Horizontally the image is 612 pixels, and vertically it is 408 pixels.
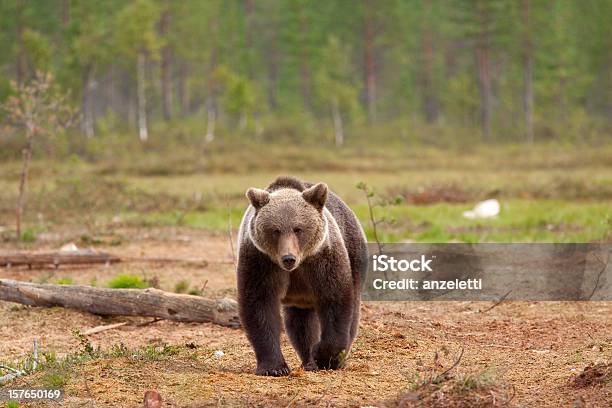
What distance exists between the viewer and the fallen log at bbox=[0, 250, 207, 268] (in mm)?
13312

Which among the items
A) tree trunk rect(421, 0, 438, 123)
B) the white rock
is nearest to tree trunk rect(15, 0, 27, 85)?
tree trunk rect(421, 0, 438, 123)

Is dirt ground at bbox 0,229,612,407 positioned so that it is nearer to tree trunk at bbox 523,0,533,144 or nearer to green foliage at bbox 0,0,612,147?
green foliage at bbox 0,0,612,147

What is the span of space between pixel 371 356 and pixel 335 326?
95cm

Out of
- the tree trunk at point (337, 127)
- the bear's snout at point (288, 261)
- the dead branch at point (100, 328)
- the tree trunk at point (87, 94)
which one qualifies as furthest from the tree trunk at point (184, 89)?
the bear's snout at point (288, 261)

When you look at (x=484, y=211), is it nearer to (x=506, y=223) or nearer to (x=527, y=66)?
(x=506, y=223)

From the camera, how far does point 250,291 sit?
7273mm

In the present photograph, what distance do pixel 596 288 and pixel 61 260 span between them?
7.33 metres

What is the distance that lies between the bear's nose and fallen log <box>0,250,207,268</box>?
732 centimetres

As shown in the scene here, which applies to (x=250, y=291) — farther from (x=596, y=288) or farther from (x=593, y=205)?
(x=593, y=205)

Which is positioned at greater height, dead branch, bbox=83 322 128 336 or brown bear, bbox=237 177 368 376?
brown bear, bbox=237 177 368 376

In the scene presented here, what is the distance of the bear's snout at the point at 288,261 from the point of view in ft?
21.6

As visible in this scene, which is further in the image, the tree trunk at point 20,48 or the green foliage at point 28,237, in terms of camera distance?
the tree trunk at point 20,48

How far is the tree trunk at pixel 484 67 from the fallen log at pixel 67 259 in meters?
44.3

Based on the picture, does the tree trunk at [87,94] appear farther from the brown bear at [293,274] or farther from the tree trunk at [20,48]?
the brown bear at [293,274]
